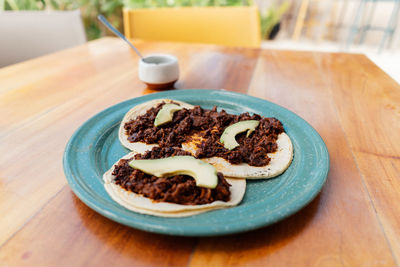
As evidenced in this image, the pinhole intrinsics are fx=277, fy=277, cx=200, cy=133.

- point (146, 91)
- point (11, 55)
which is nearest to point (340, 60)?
point (146, 91)

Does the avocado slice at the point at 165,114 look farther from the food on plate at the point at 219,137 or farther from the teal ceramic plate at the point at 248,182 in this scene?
the teal ceramic plate at the point at 248,182

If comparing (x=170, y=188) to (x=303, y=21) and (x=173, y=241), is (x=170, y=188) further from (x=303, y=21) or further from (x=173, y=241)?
(x=303, y=21)

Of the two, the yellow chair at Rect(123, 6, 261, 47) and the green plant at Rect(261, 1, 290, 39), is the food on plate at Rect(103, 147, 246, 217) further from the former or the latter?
the green plant at Rect(261, 1, 290, 39)

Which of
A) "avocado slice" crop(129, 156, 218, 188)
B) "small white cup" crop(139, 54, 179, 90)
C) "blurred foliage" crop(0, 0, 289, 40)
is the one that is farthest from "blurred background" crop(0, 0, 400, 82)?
"avocado slice" crop(129, 156, 218, 188)

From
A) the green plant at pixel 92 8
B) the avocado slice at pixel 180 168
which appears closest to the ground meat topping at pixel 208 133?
the avocado slice at pixel 180 168

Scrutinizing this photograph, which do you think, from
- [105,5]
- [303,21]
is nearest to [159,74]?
[105,5]

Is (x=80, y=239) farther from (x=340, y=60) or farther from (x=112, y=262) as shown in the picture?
(x=340, y=60)
